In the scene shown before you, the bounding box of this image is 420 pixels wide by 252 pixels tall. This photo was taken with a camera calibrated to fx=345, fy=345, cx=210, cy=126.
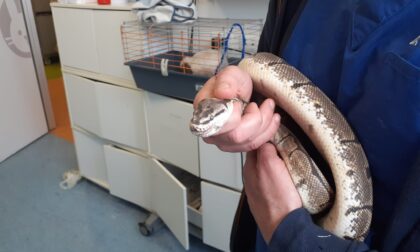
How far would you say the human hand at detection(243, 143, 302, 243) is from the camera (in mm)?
598

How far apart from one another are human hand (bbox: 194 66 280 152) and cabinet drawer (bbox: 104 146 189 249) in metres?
1.02

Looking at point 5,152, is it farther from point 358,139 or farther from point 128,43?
point 358,139

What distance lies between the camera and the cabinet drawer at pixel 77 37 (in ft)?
6.07

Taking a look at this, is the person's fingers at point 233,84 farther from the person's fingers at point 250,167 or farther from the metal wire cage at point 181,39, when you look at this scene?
the metal wire cage at point 181,39

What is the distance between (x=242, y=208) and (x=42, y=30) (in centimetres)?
538

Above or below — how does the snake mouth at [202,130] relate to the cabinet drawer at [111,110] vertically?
above

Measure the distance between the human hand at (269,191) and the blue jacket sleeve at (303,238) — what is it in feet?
0.09

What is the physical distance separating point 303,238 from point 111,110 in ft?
5.35

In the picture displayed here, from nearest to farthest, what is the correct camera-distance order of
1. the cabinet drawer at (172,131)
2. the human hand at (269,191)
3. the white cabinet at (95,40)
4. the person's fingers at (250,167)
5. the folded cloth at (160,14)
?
the human hand at (269,191)
the person's fingers at (250,167)
the folded cloth at (160,14)
the cabinet drawer at (172,131)
the white cabinet at (95,40)

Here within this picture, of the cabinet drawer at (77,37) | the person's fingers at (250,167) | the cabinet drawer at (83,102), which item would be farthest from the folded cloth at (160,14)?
the person's fingers at (250,167)

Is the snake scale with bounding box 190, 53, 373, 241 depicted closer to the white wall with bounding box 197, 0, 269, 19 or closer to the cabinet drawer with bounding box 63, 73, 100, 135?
the white wall with bounding box 197, 0, 269, 19

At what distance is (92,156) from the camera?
239 cm

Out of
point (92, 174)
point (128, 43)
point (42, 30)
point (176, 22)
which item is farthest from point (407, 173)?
point (42, 30)

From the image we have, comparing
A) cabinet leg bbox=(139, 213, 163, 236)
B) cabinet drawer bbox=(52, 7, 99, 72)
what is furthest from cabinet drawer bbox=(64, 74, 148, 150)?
cabinet leg bbox=(139, 213, 163, 236)
